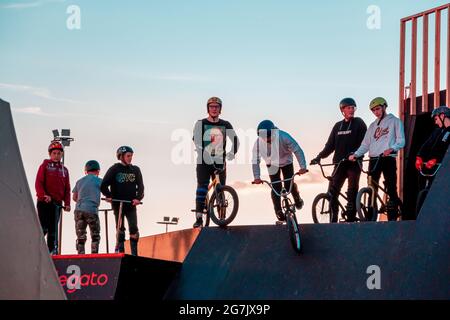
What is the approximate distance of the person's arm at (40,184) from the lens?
12.4m

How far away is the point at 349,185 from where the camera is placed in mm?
11734

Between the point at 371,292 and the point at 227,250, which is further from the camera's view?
the point at 227,250

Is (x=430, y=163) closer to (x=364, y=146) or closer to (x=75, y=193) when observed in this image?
(x=364, y=146)

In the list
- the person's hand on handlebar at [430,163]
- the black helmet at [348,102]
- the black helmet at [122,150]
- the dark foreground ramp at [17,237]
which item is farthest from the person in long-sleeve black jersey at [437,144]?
the dark foreground ramp at [17,237]

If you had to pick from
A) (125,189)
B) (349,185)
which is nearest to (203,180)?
(125,189)

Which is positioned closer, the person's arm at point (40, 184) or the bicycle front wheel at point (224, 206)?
the bicycle front wheel at point (224, 206)

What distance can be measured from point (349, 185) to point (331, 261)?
152 cm

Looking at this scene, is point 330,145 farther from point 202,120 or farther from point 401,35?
point 401,35

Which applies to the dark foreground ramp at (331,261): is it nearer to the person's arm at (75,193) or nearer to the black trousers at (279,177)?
Result: the black trousers at (279,177)

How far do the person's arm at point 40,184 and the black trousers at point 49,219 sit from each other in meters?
0.10

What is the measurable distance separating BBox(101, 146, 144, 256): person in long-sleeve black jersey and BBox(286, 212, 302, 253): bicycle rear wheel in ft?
8.43
